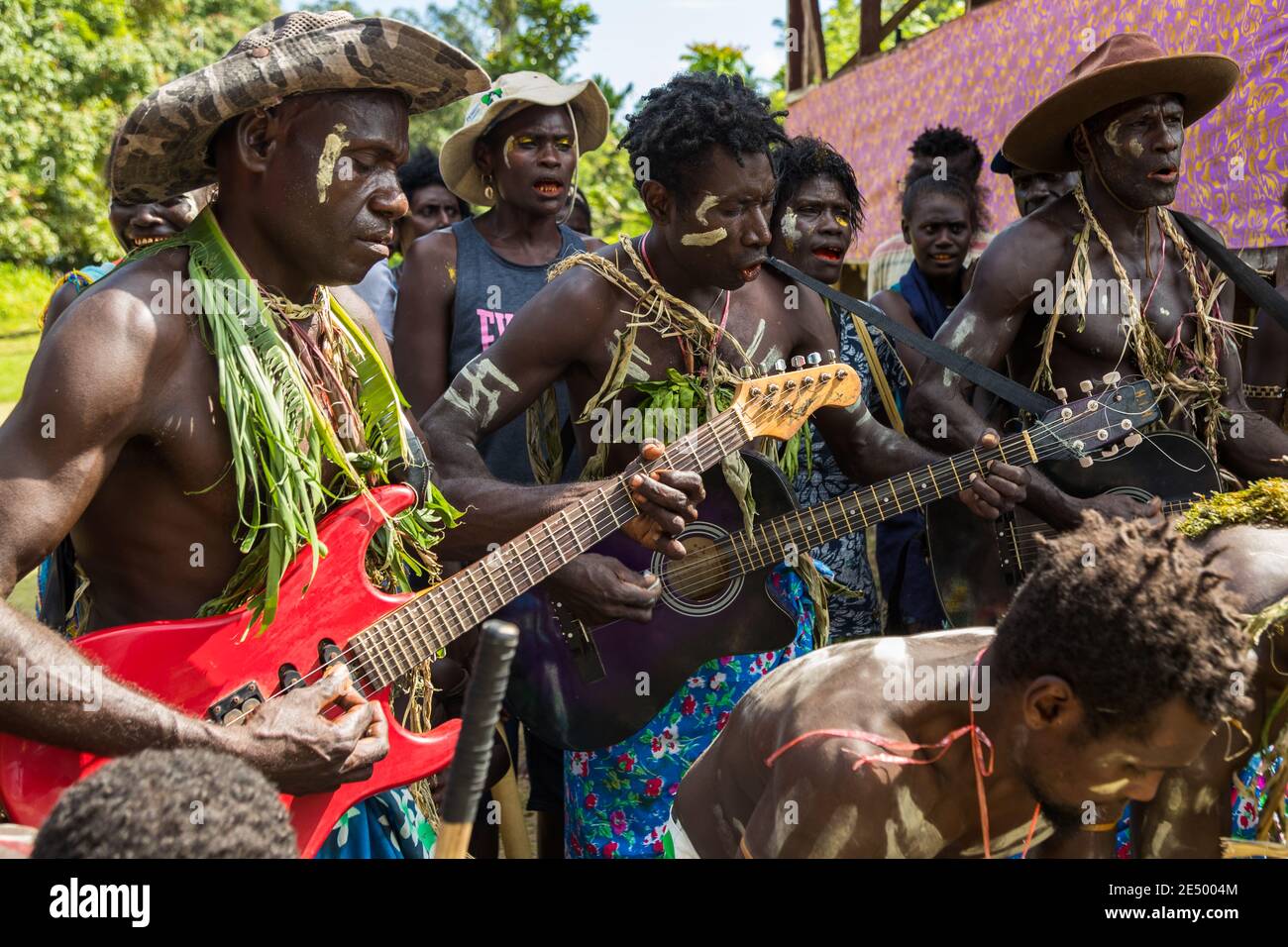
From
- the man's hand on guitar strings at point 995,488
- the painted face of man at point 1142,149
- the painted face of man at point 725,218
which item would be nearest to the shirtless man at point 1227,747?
the man's hand on guitar strings at point 995,488

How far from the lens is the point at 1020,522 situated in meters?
3.84

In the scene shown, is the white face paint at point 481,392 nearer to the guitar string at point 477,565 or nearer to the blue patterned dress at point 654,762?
the guitar string at point 477,565

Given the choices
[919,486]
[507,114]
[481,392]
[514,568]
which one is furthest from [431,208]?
[514,568]

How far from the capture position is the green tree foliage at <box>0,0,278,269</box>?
17656 millimetres

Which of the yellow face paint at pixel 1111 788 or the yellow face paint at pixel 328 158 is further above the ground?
the yellow face paint at pixel 328 158

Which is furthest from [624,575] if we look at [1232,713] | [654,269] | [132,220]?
[132,220]

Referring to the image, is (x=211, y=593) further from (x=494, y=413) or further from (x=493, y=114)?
(x=493, y=114)

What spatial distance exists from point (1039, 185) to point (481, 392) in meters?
2.81

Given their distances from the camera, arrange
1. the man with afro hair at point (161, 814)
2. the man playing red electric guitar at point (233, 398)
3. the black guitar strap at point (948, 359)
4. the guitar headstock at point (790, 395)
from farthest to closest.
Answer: the black guitar strap at point (948, 359) < the guitar headstock at point (790, 395) < the man playing red electric guitar at point (233, 398) < the man with afro hair at point (161, 814)

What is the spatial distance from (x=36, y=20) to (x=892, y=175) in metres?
15.2

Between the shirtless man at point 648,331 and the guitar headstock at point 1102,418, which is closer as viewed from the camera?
the shirtless man at point 648,331

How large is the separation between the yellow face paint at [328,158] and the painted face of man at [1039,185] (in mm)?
3276

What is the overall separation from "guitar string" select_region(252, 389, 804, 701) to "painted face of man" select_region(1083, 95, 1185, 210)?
4.34 feet

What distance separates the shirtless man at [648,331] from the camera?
3.27 metres
